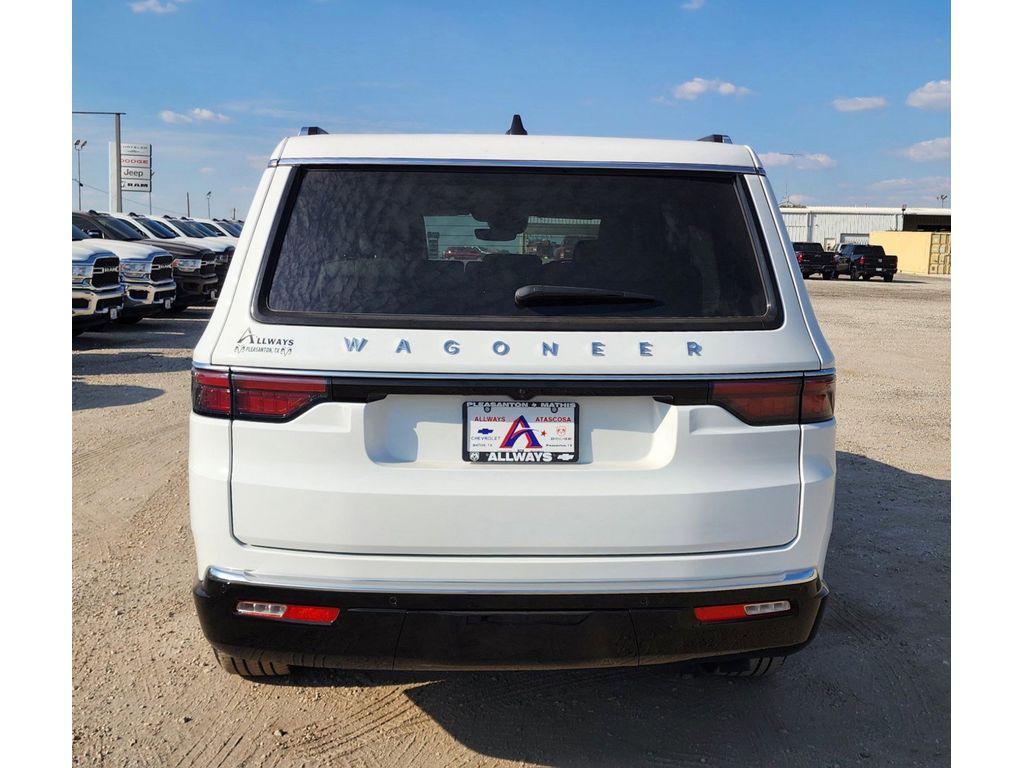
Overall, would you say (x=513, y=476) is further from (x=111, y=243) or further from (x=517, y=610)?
(x=111, y=243)

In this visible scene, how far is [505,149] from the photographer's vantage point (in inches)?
117

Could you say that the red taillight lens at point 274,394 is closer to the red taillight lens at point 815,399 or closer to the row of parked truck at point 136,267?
the red taillight lens at point 815,399

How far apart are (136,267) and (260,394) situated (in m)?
14.9

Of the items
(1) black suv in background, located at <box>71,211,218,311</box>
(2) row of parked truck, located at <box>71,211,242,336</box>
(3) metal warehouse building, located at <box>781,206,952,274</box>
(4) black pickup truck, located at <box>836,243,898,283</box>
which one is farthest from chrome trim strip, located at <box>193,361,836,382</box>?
(3) metal warehouse building, located at <box>781,206,952,274</box>

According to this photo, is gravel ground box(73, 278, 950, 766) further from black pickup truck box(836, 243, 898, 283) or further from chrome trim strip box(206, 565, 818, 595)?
black pickup truck box(836, 243, 898, 283)

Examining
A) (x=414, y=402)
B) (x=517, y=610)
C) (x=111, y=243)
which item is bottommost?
(x=517, y=610)

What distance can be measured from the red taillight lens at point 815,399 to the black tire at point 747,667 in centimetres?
106

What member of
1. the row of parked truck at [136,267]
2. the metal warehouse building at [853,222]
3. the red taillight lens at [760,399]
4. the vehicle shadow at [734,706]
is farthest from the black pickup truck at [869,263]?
the red taillight lens at [760,399]

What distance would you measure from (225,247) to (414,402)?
20419 mm

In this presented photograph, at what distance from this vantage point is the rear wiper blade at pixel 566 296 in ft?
9.11

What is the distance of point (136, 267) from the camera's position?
1631 centimetres

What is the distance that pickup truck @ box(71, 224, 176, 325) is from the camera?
16.2 meters

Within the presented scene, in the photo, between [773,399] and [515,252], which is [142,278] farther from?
[773,399]

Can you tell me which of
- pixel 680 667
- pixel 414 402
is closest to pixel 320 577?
pixel 414 402
